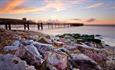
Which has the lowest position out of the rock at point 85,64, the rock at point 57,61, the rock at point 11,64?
the rock at point 85,64

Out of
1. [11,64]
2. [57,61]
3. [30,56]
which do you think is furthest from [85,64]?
[11,64]

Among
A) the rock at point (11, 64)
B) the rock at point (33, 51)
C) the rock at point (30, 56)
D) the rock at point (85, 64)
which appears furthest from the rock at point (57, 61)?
the rock at point (11, 64)

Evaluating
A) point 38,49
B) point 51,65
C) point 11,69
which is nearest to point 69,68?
point 51,65

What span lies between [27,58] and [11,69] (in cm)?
105

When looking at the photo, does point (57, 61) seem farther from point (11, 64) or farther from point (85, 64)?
point (11, 64)

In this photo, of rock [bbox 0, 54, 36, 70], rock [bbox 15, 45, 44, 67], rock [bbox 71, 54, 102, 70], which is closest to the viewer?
rock [bbox 0, 54, 36, 70]

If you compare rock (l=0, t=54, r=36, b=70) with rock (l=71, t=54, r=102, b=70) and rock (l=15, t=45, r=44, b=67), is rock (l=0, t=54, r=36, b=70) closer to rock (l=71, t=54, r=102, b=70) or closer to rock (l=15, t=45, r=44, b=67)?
rock (l=15, t=45, r=44, b=67)

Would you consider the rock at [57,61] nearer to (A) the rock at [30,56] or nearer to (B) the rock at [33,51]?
(A) the rock at [30,56]

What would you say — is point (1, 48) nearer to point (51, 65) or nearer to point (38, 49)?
point (38, 49)

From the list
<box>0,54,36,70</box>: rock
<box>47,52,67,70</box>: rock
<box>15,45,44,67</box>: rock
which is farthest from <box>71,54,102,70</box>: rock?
<box>0,54,36,70</box>: rock

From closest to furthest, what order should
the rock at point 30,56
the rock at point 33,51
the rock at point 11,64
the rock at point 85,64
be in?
the rock at point 11,64 < the rock at point 30,56 < the rock at point 33,51 < the rock at point 85,64

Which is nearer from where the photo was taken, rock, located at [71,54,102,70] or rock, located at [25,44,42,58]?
rock, located at [25,44,42,58]

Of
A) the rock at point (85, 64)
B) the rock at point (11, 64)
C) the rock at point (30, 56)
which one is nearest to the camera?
the rock at point (11, 64)

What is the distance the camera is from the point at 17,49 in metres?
5.93
